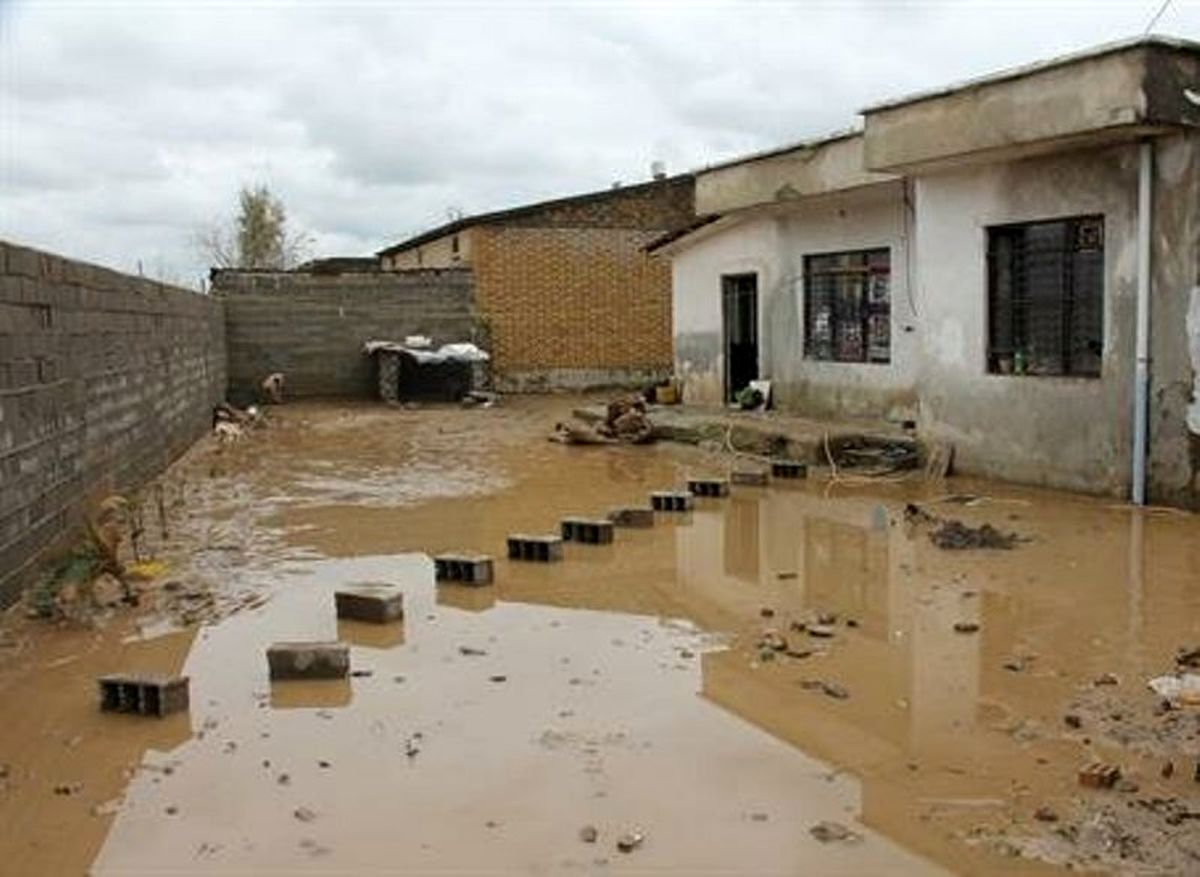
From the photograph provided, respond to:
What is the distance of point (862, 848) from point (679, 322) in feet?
59.8

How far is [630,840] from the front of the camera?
408cm

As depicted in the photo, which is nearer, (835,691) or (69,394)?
(835,691)

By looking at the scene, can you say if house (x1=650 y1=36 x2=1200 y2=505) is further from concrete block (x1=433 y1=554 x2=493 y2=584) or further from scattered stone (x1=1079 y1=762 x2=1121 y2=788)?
scattered stone (x1=1079 y1=762 x2=1121 y2=788)

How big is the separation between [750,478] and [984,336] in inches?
110

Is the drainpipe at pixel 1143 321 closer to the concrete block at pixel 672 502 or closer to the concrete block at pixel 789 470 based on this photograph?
the concrete block at pixel 789 470

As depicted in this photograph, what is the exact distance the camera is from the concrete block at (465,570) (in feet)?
27.0

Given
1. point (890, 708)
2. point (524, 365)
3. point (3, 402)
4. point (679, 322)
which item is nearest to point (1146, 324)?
point (890, 708)

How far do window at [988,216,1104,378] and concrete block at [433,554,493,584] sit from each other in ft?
21.1

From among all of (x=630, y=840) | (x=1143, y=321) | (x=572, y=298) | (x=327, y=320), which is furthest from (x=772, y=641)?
(x=572, y=298)

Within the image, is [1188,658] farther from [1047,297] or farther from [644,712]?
[1047,297]

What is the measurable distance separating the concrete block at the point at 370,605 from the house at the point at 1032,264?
694 centimetres

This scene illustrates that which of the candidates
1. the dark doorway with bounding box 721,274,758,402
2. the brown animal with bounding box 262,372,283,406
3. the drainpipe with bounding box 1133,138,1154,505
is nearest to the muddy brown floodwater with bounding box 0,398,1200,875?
the drainpipe with bounding box 1133,138,1154,505

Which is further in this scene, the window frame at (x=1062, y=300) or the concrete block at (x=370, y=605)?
the window frame at (x=1062, y=300)

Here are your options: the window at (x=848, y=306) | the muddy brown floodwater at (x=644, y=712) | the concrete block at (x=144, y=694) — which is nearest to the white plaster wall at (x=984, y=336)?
the muddy brown floodwater at (x=644, y=712)
